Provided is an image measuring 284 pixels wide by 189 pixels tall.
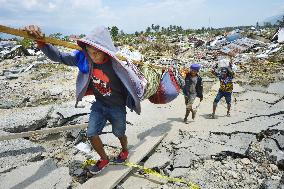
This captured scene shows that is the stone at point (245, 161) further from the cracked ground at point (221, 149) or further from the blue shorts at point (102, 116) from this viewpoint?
the blue shorts at point (102, 116)

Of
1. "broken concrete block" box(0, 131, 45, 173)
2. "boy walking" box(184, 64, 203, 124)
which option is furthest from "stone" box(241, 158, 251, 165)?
"broken concrete block" box(0, 131, 45, 173)

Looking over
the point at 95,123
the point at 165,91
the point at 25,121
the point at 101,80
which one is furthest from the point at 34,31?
the point at 25,121

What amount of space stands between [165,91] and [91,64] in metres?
1.97

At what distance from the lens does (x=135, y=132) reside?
545 centimetres

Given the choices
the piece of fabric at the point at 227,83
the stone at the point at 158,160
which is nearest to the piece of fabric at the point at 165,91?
the stone at the point at 158,160

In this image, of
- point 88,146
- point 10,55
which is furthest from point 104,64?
point 10,55

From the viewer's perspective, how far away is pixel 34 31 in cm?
293

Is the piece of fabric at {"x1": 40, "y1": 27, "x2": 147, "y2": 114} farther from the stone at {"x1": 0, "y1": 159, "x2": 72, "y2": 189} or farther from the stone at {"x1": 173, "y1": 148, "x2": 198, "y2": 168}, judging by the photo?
the stone at {"x1": 173, "y1": 148, "x2": 198, "y2": 168}

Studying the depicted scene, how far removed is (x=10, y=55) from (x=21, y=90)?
8432 millimetres

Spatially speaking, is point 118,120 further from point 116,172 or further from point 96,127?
point 116,172

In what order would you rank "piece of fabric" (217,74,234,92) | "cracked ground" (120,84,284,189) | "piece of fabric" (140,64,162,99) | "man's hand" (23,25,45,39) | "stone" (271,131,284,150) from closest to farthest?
"man's hand" (23,25,45,39), "cracked ground" (120,84,284,189), "piece of fabric" (140,64,162,99), "stone" (271,131,284,150), "piece of fabric" (217,74,234,92)

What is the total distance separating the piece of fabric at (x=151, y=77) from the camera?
183 inches

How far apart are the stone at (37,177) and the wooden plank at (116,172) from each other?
308 mm

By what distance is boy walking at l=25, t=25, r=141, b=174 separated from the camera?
326cm
